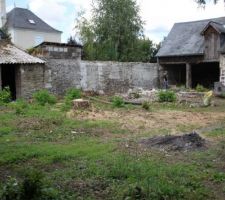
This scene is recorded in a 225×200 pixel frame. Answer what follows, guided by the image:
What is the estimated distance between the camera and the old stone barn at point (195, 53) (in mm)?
29734

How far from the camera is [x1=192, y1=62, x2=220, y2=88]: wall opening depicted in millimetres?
33750

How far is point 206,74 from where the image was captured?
3453 centimetres

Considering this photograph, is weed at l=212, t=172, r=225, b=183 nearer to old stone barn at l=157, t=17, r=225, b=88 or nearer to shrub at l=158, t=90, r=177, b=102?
shrub at l=158, t=90, r=177, b=102

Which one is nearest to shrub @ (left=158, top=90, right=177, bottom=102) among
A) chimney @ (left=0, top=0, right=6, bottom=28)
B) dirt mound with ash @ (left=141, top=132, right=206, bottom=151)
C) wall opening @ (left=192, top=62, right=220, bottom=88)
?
dirt mound with ash @ (left=141, top=132, right=206, bottom=151)

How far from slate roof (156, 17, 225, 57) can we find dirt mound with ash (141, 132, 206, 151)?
67.8 feet

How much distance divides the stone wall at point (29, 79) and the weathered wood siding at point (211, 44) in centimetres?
1249

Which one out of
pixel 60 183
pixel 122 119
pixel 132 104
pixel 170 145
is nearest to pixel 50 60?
pixel 132 104

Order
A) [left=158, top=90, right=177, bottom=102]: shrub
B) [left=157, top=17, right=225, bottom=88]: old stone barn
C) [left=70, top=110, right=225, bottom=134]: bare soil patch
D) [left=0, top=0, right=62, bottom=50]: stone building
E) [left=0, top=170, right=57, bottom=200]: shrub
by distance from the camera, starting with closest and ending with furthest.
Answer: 1. [left=0, top=170, right=57, bottom=200]: shrub
2. [left=70, top=110, right=225, bottom=134]: bare soil patch
3. [left=158, top=90, right=177, bottom=102]: shrub
4. [left=157, top=17, right=225, bottom=88]: old stone barn
5. [left=0, top=0, right=62, bottom=50]: stone building

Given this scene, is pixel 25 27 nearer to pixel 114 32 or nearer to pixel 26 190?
pixel 114 32

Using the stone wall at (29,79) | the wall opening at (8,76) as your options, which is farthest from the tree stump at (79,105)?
the wall opening at (8,76)

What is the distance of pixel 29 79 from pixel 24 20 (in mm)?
23625

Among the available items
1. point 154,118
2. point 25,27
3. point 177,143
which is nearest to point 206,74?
point 154,118

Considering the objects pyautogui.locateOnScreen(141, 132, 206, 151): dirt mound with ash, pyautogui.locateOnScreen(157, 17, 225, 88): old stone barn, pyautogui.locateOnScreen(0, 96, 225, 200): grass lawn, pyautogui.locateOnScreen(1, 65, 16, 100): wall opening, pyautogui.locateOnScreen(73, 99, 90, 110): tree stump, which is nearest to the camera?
pyautogui.locateOnScreen(0, 96, 225, 200): grass lawn

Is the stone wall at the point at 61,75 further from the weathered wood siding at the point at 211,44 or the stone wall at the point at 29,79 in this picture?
the weathered wood siding at the point at 211,44
